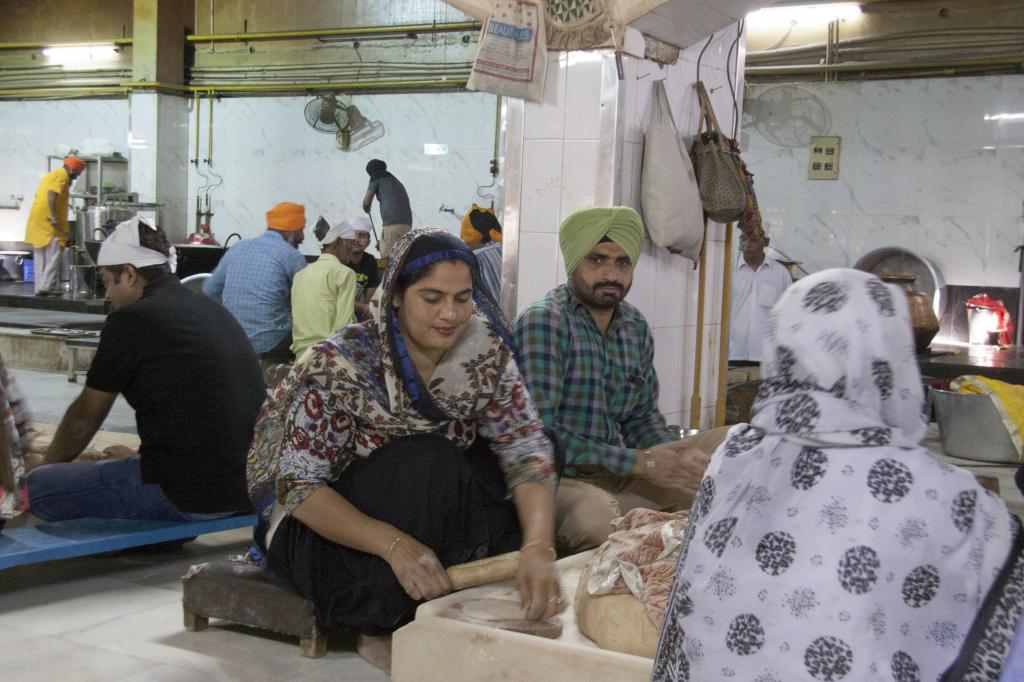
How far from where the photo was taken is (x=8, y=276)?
55.3 ft

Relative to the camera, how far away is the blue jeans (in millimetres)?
4121

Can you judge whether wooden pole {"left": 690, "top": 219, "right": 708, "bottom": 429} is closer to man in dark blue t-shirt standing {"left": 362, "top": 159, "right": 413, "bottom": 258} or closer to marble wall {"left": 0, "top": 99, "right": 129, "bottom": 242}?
man in dark blue t-shirt standing {"left": 362, "top": 159, "right": 413, "bottom": 258}

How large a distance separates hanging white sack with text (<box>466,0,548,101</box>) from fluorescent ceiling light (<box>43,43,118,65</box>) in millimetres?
11728

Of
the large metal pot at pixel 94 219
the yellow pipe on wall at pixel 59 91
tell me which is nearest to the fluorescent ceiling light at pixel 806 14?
the large metal pot at pixel 94 219

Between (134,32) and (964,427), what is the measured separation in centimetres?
1162

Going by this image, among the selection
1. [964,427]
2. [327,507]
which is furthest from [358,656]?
[964,427]

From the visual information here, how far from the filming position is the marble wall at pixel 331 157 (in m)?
13.1

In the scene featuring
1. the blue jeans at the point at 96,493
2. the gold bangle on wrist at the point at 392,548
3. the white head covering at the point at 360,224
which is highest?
the white head covering at the point at 360,224

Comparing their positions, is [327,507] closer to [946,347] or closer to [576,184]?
[576,184]

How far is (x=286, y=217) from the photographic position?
8.42 m

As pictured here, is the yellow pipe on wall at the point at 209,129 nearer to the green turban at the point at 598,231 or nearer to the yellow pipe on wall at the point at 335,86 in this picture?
the yellow pipe on wall at the point at 335,86

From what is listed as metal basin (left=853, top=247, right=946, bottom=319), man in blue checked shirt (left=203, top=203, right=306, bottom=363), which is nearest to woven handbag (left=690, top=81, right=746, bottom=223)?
man in blue checked shirt (left=203, top=203, right=306, bottom=363)

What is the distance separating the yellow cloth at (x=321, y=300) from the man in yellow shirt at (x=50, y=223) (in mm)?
7282

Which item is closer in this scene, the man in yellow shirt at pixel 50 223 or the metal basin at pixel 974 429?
the metal basin at pixel 974 429
